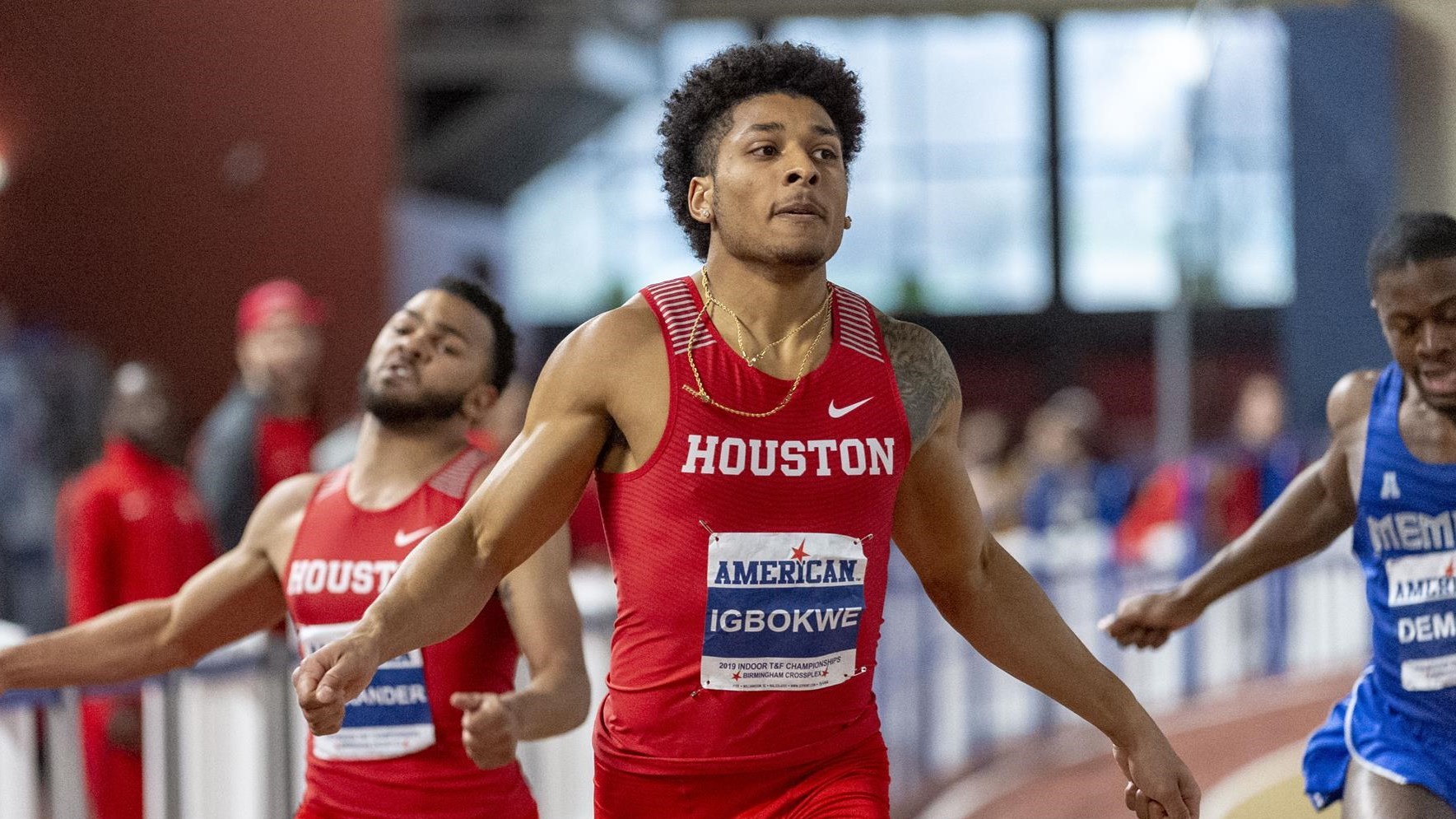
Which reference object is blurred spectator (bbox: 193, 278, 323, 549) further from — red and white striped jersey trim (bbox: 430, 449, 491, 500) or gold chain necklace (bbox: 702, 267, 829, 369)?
gold chain necklace (bbox: 702, 267, 829, 369)

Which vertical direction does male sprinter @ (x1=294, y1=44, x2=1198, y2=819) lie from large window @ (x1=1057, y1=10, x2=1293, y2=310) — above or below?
below

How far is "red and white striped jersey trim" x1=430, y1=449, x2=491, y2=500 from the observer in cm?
381

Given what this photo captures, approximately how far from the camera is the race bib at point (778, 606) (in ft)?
9.63

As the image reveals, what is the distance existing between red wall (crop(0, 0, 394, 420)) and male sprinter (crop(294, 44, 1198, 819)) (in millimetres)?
9867

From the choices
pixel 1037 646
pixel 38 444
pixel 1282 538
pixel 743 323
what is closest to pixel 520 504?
pixel 743 323

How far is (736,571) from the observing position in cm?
294

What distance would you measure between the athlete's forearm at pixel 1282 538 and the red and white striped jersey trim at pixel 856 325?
1348mm

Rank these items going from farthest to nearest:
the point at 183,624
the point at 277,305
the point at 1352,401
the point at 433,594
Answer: the point at 277,305 → the point at 1352,401 → the point at 183,624 → the point at 433,594

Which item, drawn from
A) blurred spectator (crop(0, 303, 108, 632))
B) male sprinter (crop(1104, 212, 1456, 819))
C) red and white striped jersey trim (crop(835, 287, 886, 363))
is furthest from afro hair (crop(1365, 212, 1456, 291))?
blurred spectator (crop(0, 303, 108, 632))

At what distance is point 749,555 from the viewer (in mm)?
2934

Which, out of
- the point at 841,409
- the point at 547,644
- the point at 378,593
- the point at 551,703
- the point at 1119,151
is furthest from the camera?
the point at 1119,151

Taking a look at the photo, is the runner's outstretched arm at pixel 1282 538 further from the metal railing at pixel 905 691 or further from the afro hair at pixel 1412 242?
the metal railing at pixel 905 691

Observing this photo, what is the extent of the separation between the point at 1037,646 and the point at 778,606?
0.58 meters

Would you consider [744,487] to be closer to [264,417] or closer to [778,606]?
[778,606]
